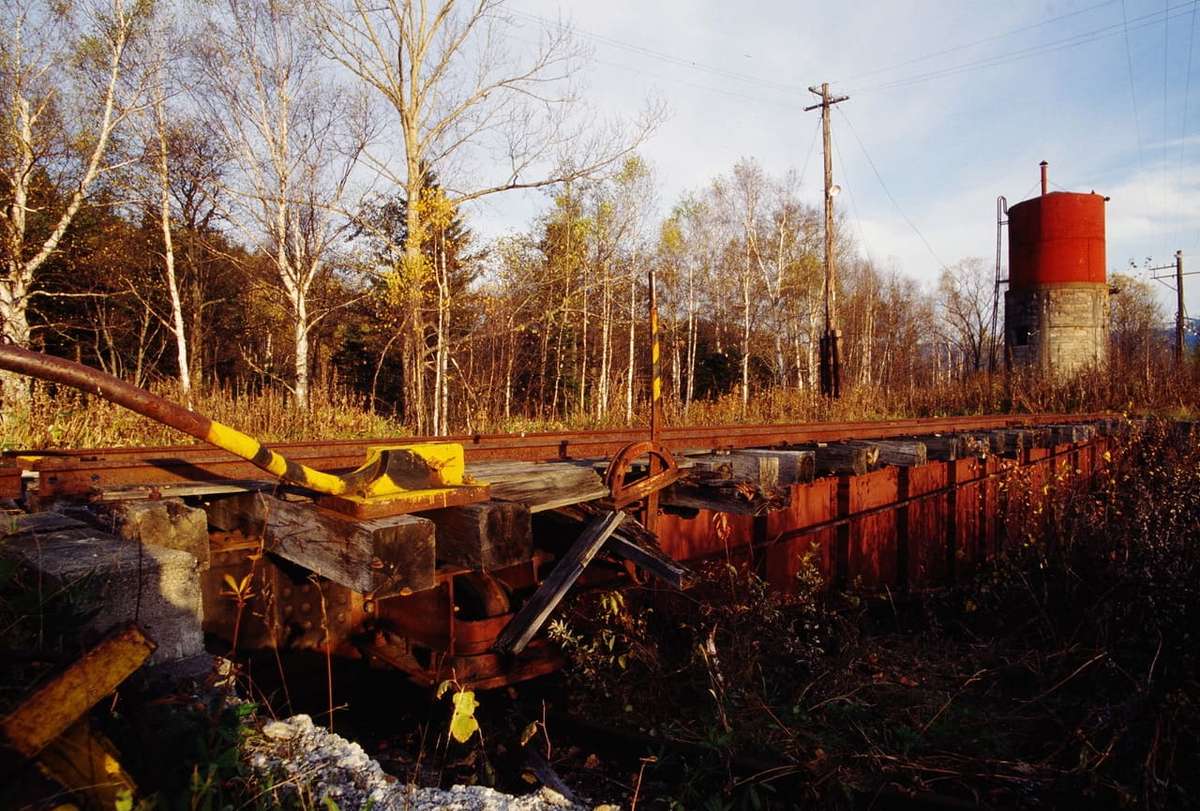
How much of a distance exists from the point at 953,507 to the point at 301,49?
18.9 m

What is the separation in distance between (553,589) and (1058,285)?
28.5 metres

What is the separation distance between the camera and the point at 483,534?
2502mm

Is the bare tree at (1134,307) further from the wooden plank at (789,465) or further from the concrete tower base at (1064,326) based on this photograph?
the wooden plank at (789,465)

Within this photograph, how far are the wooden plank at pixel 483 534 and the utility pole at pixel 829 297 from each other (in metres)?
13.5

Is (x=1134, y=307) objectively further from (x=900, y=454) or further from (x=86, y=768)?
(x=86, y=768)

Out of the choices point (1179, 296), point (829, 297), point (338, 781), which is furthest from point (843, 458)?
point (1179, 296)

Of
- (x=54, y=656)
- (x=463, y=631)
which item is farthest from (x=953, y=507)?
(x=54, y=656)

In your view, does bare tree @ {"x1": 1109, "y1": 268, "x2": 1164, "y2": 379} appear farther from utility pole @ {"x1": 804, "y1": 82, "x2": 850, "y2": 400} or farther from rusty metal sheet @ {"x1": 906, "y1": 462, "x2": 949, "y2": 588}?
rusty metal sheet @ {"x1": 906, "y1": 462, "x2": 949, "y2": 588}

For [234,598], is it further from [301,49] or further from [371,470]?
[301,49]

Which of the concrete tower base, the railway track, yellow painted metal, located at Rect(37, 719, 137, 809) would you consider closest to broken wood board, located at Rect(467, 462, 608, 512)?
the railway track

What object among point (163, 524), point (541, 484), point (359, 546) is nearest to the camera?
point (359, 546)

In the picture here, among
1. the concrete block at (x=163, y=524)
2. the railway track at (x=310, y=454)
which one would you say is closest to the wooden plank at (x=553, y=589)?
the concrete block at (x=163, y=524)

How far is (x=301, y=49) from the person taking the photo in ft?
59.1

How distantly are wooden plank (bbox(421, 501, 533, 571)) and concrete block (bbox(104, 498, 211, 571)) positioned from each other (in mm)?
752
